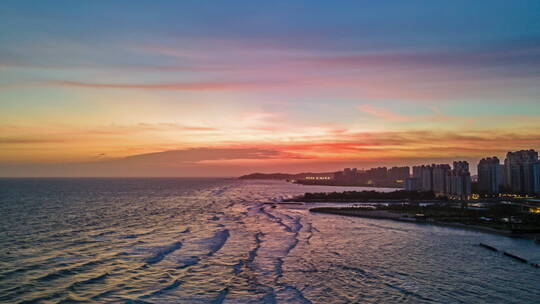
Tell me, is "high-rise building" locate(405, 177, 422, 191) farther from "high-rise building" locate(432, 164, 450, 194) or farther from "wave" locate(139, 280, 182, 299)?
"wave" locate(139, 280, 182, 299)

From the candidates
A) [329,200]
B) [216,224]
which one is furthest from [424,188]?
[216,224]

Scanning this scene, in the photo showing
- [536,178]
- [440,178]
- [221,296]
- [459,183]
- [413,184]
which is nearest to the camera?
[221,296]

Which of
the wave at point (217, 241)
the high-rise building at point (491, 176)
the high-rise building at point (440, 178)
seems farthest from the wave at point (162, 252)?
the high-rise building at point (491, 176)

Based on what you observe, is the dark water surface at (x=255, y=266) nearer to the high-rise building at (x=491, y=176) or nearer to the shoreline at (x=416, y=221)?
the shoreline at (x=416, y=221)

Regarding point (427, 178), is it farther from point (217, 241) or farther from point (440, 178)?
point (217, 241)

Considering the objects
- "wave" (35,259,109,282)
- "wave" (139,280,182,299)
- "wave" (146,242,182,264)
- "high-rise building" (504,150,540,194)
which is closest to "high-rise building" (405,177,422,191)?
"high-rise building" (504,150,540,194)

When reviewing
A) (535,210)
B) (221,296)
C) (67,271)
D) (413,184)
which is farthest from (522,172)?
(67,271)
